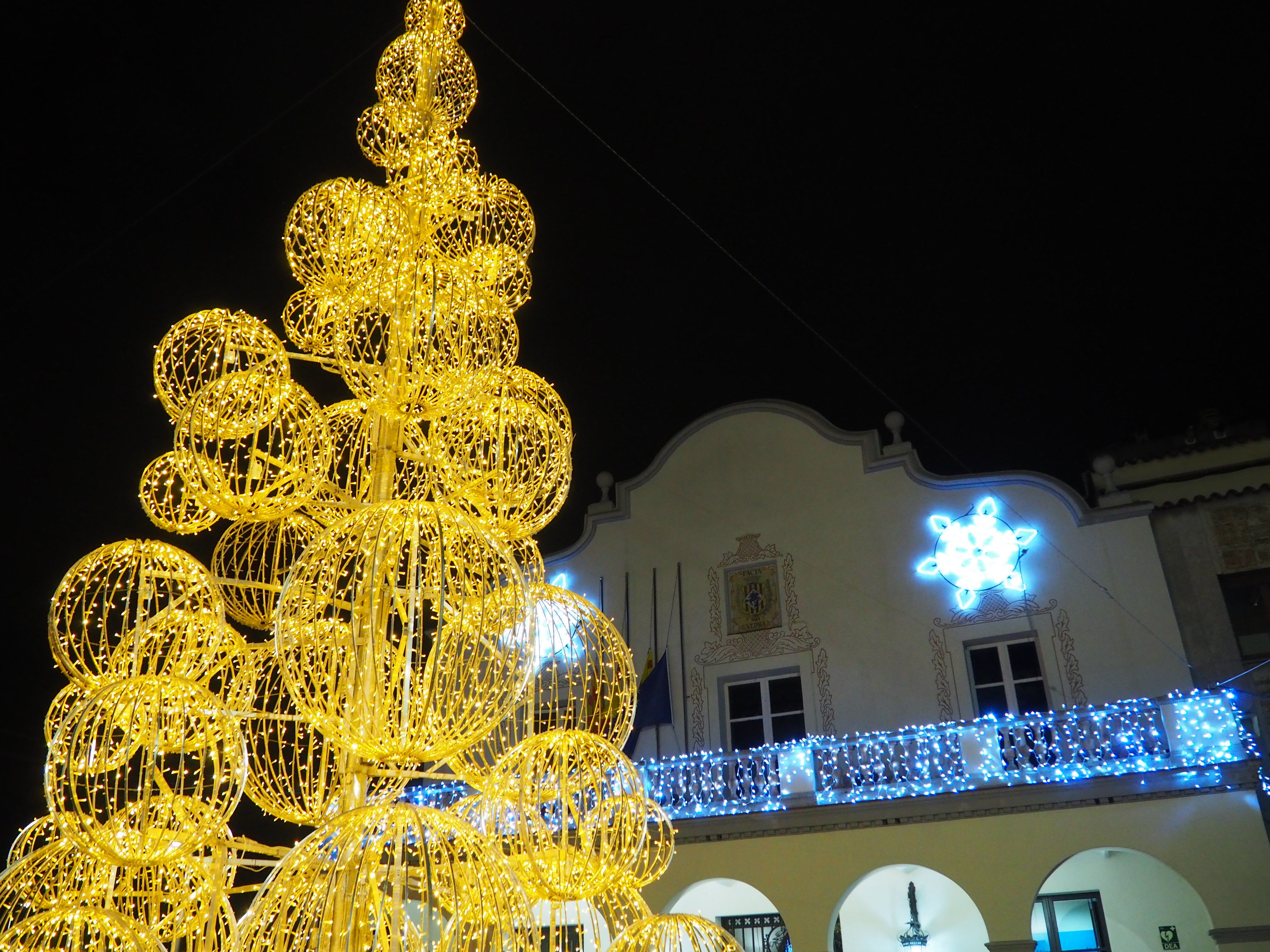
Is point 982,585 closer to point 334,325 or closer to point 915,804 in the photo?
point 915,804

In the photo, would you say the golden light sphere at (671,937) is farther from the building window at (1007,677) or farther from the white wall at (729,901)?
the white wall at (729,901)

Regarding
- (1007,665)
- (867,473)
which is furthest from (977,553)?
(867,473)

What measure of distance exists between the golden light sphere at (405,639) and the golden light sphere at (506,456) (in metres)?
0.80

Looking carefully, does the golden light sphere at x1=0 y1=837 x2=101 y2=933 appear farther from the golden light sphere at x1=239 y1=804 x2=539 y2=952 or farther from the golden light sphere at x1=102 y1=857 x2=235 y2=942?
the golden light sphere at x1=239 y1=804 x2=539 y2=952

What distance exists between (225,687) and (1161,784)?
8435 millimetres

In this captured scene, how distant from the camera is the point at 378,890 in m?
2.90

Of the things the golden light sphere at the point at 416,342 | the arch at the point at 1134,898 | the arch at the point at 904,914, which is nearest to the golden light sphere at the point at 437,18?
the golden light sphere at the point at 416,342

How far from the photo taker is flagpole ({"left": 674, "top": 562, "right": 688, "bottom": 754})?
12.3 metres

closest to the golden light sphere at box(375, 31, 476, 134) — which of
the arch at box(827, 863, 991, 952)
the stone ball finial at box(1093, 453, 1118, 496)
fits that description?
the arch at box(827, 863, 991, 952)

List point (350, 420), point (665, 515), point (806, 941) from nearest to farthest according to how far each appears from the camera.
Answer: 1. point (350, 420)
2. point (806, 941)
3. point (665, 515)

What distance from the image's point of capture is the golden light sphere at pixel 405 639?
3.07 metres

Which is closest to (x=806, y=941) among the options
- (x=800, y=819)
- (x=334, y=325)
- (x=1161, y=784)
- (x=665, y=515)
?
(x=800, y=819)

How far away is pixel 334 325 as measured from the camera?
14.9 ft

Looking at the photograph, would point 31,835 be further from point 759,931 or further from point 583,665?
point 759,931
